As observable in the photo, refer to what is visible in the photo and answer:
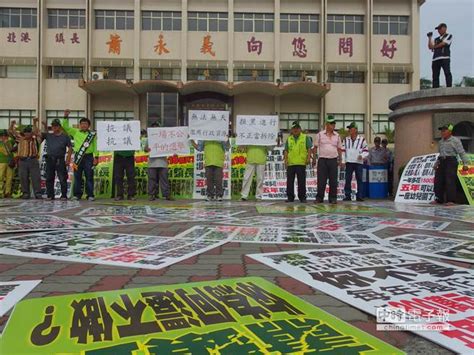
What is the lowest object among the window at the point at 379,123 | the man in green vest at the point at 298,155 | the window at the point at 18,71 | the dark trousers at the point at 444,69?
the man in green vest at the point at 298,155

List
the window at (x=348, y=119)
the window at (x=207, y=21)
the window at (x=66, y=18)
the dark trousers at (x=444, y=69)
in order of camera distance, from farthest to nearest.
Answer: the window at (x=348, y=119), the window at (x=207, y=21), the window at (x=66, y=18), the dark trousers at (x=444, y=69)

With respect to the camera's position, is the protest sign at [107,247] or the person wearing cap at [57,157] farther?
the person wearing cap at [57,157]

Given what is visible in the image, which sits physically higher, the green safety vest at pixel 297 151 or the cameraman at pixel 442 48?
the cameraman at pixel 442 48

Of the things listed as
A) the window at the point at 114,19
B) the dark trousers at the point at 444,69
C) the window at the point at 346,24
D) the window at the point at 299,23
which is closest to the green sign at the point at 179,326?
the dark trousers at the point at 444,69

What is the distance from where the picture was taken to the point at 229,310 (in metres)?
1.93

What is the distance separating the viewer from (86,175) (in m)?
8.80

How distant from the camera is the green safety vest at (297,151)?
848 centimetres

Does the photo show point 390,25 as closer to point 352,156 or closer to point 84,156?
point 352,156

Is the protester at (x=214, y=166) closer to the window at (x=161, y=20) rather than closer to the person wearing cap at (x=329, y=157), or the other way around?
the person wearing cap at (x=329, y=157)

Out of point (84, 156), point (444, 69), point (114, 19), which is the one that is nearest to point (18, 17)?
point (114, 19)

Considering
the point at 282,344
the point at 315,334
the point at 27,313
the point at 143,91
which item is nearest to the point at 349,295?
the point at 315,334

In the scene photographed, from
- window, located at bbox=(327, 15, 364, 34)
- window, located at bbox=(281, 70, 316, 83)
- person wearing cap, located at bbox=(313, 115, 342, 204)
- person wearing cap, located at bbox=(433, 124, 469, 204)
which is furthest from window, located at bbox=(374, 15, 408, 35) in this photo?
person wearing cap, located at bbox=(313, 115, 342, 204)

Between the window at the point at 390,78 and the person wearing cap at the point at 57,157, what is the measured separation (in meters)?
25.2

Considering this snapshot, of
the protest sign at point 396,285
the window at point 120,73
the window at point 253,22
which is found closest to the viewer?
the protest sign at point 396,285
